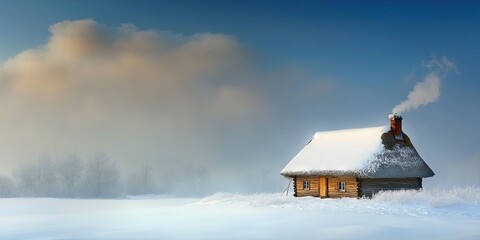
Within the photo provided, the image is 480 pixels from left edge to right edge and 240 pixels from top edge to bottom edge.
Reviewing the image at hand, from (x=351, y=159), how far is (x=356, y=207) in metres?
7.04

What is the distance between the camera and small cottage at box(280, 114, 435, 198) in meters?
33.8

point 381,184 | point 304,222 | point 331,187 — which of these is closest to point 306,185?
point 331,187

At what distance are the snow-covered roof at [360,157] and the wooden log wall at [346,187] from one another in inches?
34.9

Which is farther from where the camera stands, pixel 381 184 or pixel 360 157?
pixel 360 157

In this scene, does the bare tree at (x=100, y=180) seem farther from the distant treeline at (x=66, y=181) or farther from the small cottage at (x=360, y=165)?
the small cottage at (x=360, y=165)

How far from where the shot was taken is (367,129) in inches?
1490

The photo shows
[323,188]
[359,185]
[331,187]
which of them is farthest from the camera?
[323,188]

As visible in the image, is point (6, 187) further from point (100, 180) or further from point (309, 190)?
point (309, 190)

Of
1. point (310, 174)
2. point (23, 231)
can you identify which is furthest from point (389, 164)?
point (23, 231)

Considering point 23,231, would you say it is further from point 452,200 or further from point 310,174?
point 452,200

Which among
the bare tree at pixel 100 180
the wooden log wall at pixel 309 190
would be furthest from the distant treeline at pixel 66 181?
the wooden log wall at pixel 309 190

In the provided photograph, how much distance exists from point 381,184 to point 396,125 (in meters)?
5.09

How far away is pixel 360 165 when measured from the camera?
33625 mm

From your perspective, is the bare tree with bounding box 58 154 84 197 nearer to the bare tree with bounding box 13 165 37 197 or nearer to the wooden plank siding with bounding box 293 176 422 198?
the bare tree with bounding box 13 165 37 197
